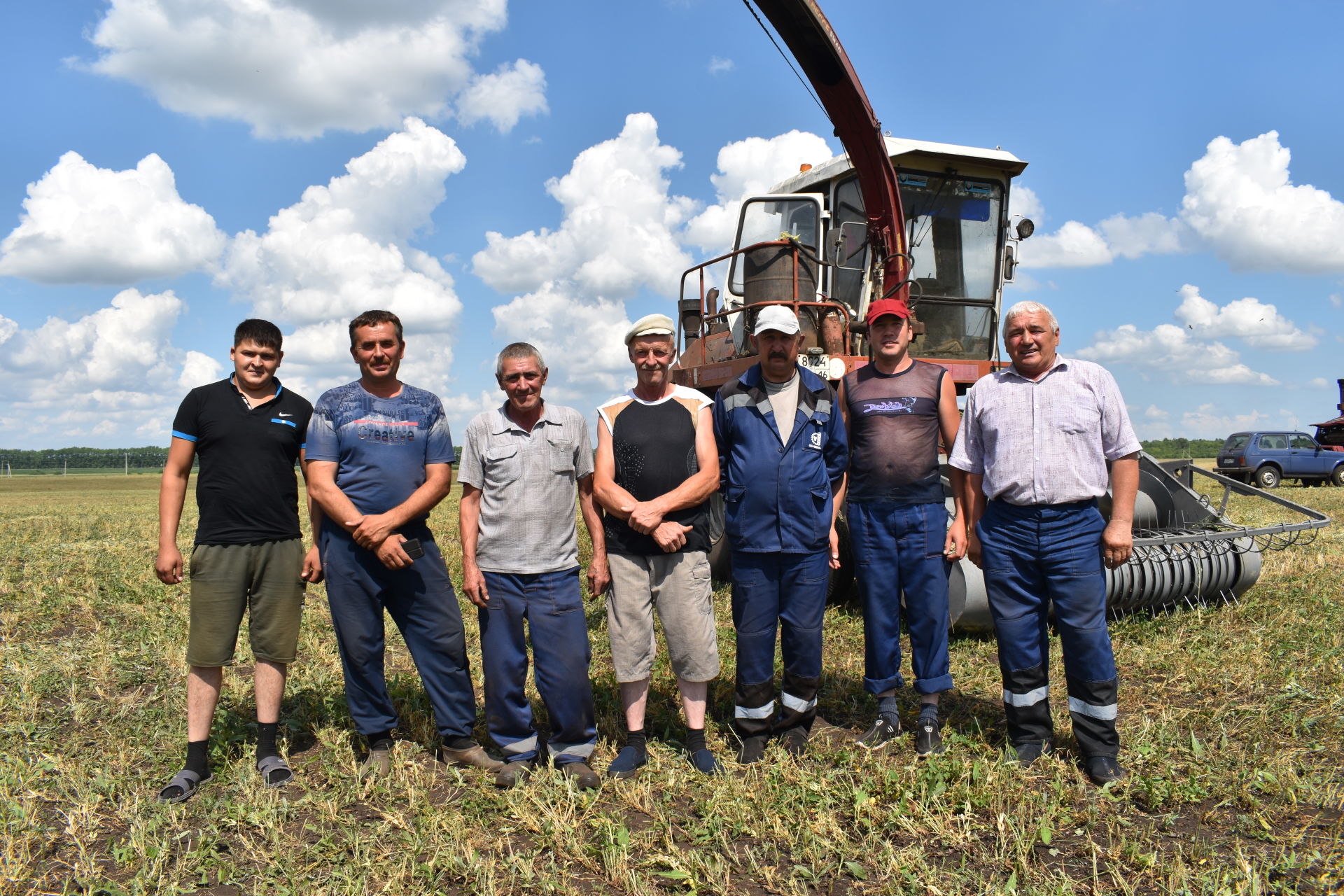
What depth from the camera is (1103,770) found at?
3588 mm

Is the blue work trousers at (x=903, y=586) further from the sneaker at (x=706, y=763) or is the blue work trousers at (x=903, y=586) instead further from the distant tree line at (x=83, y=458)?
the distant tree line at (x=83, y=458)

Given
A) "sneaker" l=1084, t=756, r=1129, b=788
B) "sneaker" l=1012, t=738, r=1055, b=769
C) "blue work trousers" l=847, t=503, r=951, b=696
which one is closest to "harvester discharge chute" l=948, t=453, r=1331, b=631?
"blue work trousers" l=847, t=503, r=951, b=696

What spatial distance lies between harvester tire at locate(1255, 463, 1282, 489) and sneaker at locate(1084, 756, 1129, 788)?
70.0ft

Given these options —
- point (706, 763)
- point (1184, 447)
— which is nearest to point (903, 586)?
point (706, 763)

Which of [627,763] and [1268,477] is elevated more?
[1268,477]

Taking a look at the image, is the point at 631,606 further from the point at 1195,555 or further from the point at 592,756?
the point at 1195,555

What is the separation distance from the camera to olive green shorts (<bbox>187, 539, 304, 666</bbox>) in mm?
3740

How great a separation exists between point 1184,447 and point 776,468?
192ft

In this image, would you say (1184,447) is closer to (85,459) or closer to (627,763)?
(627,763)

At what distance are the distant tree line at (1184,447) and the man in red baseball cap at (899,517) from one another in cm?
5106

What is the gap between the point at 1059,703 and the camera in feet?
14.9

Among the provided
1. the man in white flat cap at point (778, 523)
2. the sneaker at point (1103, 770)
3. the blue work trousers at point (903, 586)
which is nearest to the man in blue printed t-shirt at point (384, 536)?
the man in white flat cap at point (778, 523)

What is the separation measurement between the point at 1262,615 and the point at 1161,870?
394 centimetres

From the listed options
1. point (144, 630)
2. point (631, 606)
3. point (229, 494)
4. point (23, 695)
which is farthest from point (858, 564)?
point (144, 630)
